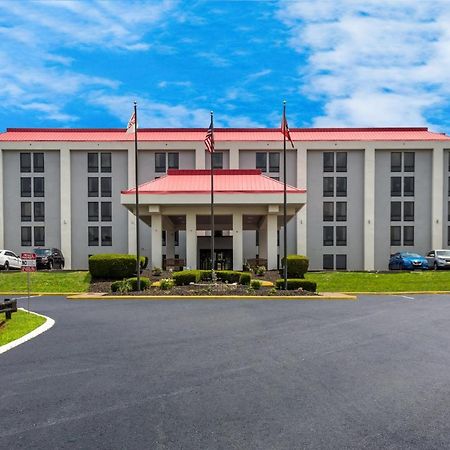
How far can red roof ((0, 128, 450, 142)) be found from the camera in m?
49.9

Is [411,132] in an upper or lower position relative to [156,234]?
upper

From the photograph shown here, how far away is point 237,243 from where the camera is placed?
112 ft

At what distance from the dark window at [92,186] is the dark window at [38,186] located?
4447 mm

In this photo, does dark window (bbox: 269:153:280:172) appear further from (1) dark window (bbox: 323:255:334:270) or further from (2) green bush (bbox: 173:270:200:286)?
(2) green bush (bbox: 173:270:200:286)

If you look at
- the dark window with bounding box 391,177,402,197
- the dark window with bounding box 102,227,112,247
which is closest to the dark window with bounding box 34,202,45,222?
the dark window with bounding box 102,227,112,247

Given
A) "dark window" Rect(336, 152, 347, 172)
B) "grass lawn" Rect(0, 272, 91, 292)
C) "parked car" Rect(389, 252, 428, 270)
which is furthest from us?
"dark window" Rect(336, 152, 347, 172)

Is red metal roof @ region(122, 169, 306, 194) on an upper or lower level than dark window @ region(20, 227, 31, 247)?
upper

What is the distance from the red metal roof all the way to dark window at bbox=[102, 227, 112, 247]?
14.6 metres

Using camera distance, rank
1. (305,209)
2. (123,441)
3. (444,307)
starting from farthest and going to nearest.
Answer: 1. (305,209)
2. (444,307)
3. (123,441)

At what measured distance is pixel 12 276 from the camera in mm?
28891

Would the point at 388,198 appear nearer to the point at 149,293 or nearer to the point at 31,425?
the point at 149,293

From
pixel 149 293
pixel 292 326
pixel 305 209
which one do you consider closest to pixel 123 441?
pixel 292 326

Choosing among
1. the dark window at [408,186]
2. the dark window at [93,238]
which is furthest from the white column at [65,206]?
the dark window at [408,186]

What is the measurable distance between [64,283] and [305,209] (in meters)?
27.4
